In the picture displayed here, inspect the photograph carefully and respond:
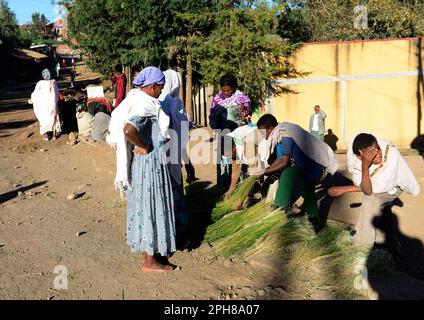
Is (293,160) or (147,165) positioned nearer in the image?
(147,165)

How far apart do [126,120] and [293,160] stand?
1.77 m

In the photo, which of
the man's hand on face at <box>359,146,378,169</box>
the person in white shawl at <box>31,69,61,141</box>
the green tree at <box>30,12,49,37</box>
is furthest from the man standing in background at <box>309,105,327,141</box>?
the green tree at <box>30,12,49,37</box>

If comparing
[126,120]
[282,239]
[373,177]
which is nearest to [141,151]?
[126,120]

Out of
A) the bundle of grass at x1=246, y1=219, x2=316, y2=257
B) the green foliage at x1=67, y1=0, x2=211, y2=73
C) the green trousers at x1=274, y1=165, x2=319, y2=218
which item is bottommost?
the bundle of grass at x1=246, y1=219, x2=316, y2=257

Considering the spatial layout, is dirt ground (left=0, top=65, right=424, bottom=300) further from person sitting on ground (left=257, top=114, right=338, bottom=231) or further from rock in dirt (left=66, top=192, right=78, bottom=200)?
person sitting on ground (left=257, top=114, right=338, bottom=231)

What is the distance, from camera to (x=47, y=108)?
33.5 feet

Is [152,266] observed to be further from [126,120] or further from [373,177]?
[373,177]

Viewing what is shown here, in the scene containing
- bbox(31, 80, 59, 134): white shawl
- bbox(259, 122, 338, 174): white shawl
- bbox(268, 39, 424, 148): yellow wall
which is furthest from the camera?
bbox(268, 39, 424, 148): yellow wall

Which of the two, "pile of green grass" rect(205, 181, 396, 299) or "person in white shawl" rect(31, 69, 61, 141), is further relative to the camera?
"person in white shawl" rect(31, 69, 61, 141)

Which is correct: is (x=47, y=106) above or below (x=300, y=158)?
above

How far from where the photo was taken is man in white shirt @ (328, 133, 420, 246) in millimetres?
4027

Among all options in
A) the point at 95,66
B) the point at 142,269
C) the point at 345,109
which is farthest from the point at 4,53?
the point at 142,269

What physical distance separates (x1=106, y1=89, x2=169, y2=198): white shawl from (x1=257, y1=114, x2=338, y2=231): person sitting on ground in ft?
3.99

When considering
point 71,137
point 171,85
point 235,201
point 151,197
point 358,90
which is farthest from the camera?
point 358,90
